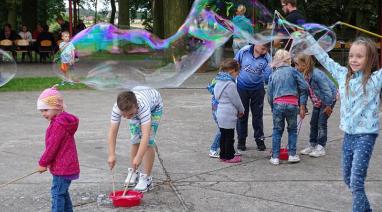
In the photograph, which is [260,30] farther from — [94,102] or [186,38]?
[94,102]

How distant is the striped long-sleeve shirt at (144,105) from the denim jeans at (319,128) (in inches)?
99.2

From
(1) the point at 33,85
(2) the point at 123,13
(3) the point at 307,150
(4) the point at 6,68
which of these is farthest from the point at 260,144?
(2) the point at 123,13

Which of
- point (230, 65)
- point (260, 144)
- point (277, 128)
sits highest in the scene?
point (230, 65)

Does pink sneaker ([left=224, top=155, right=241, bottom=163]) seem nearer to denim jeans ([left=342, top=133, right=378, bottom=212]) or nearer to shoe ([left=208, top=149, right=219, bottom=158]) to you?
shoe ([left=208, top=149, right=219, bottom=158])

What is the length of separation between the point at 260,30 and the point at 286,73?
0.62 m

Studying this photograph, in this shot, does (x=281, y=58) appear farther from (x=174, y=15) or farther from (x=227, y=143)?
(x=174, y=15)

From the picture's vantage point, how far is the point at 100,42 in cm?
619

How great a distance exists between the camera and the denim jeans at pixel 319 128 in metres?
7.28

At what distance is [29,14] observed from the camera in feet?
90.7

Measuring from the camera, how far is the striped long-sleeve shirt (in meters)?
5.20

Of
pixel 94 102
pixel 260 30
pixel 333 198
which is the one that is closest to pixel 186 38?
pixel 260 30

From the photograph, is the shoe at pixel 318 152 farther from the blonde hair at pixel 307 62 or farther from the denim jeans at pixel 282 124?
the blonde hair at pixel 307 62

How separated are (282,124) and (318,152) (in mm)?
728

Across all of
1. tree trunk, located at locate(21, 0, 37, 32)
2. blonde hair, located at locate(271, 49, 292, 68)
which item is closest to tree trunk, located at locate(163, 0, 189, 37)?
blonde hair, located at locate(271, 49, 292, 68)
